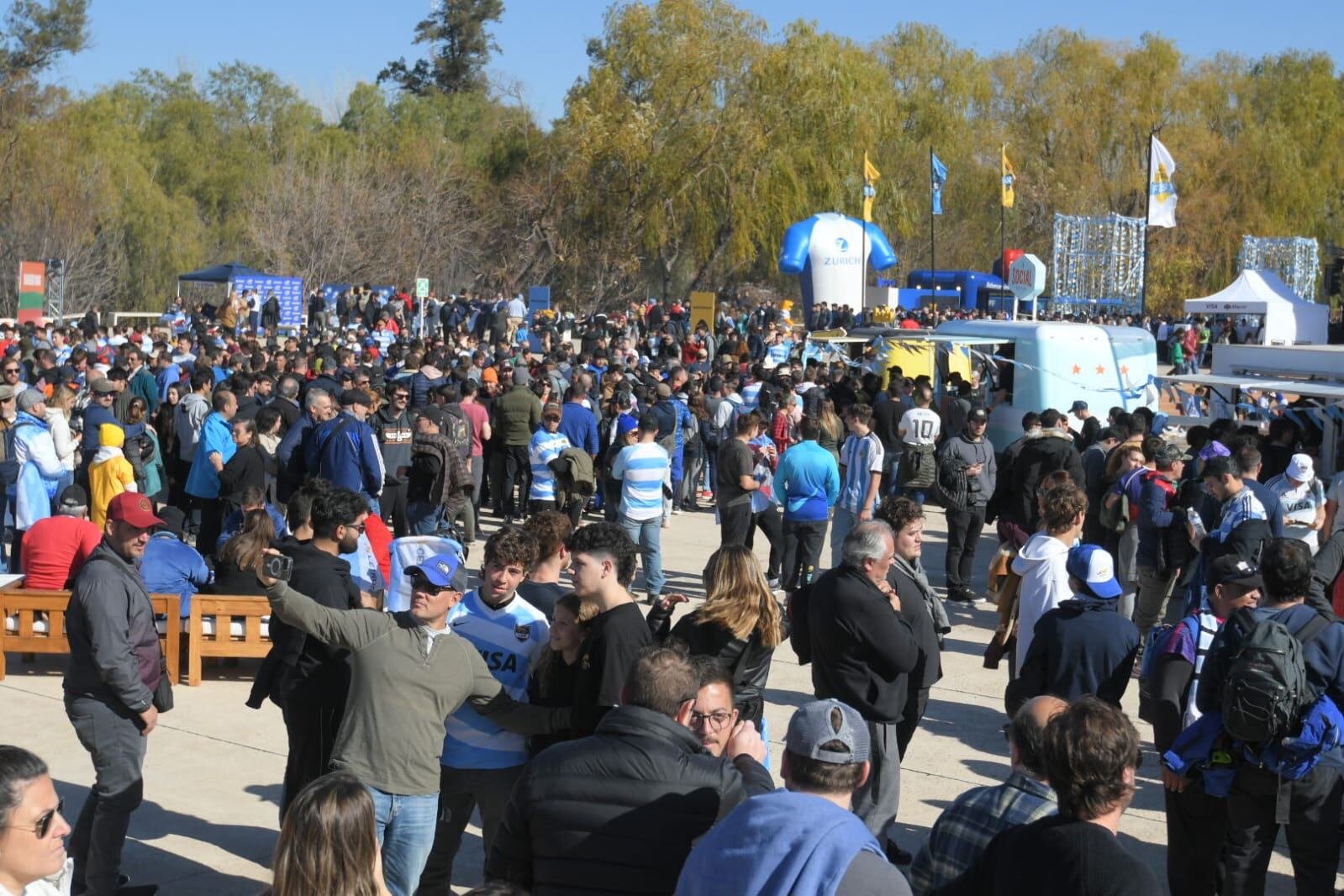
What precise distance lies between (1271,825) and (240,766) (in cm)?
489

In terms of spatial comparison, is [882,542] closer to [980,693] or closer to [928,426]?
[980,693]

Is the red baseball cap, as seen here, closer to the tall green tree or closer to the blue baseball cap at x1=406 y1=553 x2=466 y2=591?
the blue baseball cap at x1=406 y1=553 x2=466 y2=591

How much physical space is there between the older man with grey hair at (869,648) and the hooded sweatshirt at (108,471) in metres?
6.91

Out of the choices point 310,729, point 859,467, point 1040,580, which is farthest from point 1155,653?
point 859,467

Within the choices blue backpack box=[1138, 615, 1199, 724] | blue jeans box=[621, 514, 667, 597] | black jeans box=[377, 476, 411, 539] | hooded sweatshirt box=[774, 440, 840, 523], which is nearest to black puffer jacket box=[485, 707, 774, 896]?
blue backpack box=[1138, 615, 1199, 724]

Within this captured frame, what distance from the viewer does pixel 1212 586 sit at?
5.59 metres

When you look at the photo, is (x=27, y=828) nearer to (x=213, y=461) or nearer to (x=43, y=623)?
(x=43, y=623)

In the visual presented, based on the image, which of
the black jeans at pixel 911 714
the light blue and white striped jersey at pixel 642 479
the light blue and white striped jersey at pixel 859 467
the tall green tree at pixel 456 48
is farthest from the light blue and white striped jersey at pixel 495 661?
the tall green tree at pixel 456 48

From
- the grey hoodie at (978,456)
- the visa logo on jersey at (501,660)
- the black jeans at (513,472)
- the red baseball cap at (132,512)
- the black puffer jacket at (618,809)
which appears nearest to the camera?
the black puffer jacket at (618,809)

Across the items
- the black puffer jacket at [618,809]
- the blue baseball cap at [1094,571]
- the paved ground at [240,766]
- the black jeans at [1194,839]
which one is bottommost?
the paved ground at [240,766]

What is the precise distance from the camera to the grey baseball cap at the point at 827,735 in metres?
3.31

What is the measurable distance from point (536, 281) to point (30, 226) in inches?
665

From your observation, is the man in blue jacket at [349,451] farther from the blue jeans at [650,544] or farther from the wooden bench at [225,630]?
the wooden bench at [225,630]

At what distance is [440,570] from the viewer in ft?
15.5
